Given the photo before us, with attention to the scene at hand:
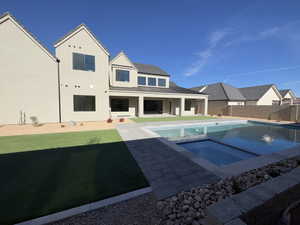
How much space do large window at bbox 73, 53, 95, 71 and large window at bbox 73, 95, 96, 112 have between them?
2867mm

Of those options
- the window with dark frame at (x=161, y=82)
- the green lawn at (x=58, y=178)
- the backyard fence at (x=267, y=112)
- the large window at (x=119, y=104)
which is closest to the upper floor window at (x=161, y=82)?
the window with dark frame at (x=161, y=82)

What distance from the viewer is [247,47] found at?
13859 millimetres

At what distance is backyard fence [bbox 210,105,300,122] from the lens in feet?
49.2

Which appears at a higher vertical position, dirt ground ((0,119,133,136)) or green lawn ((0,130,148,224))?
dirt ground ((0,119,133,136))

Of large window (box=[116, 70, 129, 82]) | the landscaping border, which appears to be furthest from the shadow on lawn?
large window (box=[116, 70, 129, 82])

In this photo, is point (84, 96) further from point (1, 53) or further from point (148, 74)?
point (148, 74)

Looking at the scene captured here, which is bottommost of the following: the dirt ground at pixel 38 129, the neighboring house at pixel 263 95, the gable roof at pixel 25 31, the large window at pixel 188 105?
the dirt ground at pixel 38 129

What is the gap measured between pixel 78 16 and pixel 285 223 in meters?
17.4

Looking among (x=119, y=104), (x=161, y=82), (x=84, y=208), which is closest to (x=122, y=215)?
(x=84, y=208)

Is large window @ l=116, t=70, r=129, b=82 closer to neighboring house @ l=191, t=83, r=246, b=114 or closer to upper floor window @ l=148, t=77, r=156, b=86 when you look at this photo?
upper floor window @ l=148, t=77, r=156, b=86

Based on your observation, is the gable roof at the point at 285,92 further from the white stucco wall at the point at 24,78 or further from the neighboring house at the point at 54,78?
the white stucco wall at the point at 24,78

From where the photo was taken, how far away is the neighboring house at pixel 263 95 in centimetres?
2454

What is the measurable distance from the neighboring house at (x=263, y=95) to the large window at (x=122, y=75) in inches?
960

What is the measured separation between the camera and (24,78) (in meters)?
10.9
